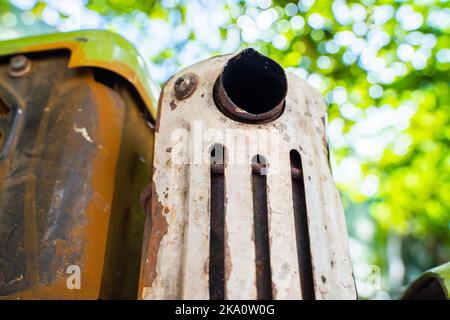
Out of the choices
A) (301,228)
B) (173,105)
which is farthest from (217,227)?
(173,105)

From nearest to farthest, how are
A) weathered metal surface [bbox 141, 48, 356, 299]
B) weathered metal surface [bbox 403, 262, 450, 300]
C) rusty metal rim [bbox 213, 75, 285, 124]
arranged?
weathered metal surface [bbox 141, 48, 356, 299] < rusty metal rim [bbox 213, 75, 285, 124] < weathered metal surface [bbox 403, 262, 450, 300]

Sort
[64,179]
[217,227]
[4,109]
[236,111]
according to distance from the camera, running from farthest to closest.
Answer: [4,109], [64,179], [236,111], [217,227]

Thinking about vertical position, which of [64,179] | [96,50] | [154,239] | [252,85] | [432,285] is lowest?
[154,239]

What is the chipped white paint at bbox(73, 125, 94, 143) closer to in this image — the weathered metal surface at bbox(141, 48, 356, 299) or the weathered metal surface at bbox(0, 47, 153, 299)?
the weathered metal surface at bbox(0, 47, 153, 299)

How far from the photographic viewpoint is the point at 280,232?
0.91 meters

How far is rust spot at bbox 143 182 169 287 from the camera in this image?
0.90 m

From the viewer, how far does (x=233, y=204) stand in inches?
36.4

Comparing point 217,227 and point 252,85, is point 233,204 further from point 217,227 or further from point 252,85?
point 252,85

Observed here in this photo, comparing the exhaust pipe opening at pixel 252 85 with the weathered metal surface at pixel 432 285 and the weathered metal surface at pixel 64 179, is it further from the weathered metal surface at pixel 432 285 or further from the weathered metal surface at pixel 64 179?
the weathered metal surface at pixel 432 285

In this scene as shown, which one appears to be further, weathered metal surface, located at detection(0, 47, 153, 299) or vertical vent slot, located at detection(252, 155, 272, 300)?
weathered metal surface, located at detection(0, 47, 153, 299)

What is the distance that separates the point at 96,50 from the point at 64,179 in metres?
0.45

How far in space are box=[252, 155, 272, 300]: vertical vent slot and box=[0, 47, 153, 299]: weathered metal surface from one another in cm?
48

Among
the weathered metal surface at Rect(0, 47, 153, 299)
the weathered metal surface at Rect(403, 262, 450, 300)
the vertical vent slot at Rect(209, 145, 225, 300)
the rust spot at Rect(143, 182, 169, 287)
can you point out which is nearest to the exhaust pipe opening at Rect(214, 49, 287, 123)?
the vertical vent slot at Rect(209, 145, 225, 300)
